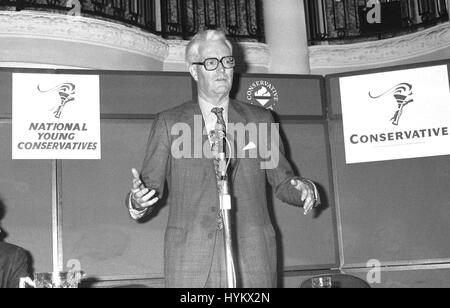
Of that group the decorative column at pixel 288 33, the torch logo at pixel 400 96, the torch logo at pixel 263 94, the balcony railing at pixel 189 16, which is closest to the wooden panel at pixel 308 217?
the torch logo at pixel 263 94

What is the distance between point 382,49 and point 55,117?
666cm

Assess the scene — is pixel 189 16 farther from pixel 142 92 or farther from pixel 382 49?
pixel 142 92

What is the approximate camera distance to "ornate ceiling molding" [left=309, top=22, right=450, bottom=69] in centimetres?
877

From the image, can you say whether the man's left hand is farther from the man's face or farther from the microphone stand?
the man's face

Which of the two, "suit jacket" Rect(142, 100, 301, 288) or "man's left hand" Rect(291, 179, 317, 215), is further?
"suit jacket" Rect(142, 100, 301, 288)

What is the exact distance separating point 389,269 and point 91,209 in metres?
1.85

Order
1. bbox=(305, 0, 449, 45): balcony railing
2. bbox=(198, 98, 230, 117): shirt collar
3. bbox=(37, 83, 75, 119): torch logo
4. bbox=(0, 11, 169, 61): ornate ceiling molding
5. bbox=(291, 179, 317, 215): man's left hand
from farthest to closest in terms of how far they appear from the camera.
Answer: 1. bbox=(305, 0, 449, 45): balcony railing
2. bbox=(0, 11, 169, 61): ornate ceiling molding
3. bbox=(37, 83, 75, 119): torch logo
4. bbox=(198, 98, 230, 117): shirt collar
5. bbox=(291, 179, 317, 215): man's left hand

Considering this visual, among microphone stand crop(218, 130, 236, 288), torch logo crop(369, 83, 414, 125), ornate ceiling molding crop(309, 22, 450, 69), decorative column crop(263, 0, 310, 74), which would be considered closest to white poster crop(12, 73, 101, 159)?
torch logo crop(369, 83, 414, 125)

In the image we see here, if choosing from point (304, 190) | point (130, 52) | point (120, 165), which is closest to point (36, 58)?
point (130, 52)

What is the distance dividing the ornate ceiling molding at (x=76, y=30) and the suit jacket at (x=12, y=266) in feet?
18.0

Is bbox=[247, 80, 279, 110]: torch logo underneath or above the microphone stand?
above

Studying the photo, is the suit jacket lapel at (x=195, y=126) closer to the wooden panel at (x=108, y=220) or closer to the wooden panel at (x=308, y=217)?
the wooden panel at (x=108, y=220)

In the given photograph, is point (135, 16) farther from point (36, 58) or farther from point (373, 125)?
point (373, 125)

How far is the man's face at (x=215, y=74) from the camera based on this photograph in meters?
2.53
